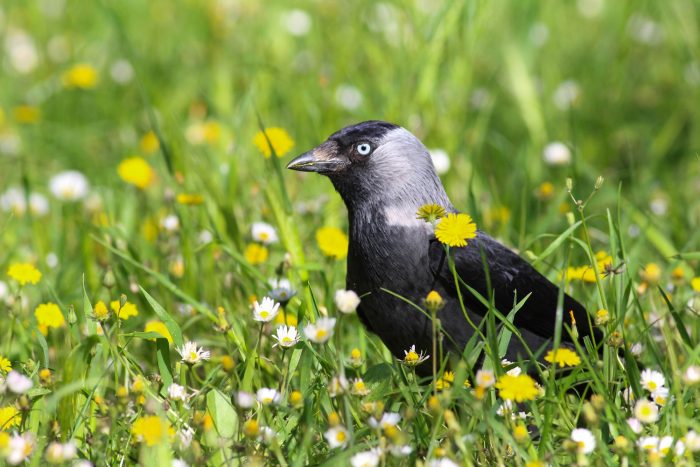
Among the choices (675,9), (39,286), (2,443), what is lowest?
(39,286)

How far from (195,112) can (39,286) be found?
2233 mm

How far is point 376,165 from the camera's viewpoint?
354cm

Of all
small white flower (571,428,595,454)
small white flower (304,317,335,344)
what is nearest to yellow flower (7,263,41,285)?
small white flower (304,317,335,344)

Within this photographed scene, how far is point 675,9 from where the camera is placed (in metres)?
5.32

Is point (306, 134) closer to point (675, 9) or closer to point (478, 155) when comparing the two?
point (478, 155)

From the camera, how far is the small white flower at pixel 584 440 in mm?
2354

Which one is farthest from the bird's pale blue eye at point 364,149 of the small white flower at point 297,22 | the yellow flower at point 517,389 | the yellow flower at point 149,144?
the small white flower at point 297,22

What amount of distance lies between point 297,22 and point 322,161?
323 cm

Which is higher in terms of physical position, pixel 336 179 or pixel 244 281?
pixel 336 179

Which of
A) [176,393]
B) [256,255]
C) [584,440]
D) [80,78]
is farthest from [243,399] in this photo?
[80,78]

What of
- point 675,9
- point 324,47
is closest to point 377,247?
point 675,9

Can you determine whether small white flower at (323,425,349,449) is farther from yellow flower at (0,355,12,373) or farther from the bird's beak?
the bird's beak

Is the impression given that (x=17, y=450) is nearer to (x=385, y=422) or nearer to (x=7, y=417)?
(x=7, y=417)

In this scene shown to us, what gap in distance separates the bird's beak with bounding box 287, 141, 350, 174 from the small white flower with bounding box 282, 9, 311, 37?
300 cm
